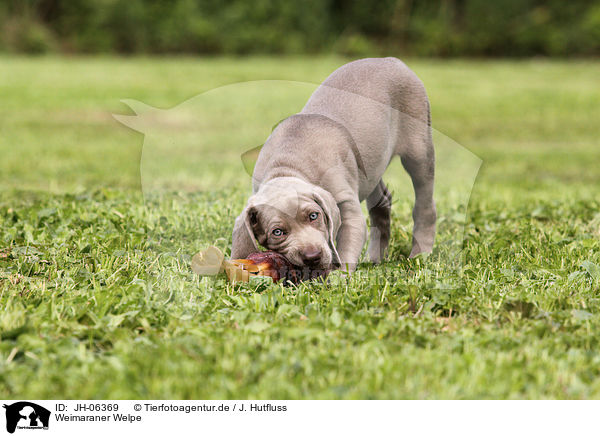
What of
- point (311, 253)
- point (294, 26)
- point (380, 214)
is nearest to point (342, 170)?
point (311, 253)

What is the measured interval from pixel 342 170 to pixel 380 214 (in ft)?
3.40

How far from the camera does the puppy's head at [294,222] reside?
13.1 ft

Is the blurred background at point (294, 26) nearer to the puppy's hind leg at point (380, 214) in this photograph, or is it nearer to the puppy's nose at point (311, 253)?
the puppy's hind leg at point (380, 214)

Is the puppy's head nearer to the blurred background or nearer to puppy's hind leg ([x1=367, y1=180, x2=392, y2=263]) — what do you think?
puppy's hind leg ([x1=367, y1=180, x2=392, y2=263])

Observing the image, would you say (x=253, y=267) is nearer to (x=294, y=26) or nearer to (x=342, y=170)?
(x=342, y=170)

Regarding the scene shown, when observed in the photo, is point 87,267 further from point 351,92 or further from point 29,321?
point 351,92

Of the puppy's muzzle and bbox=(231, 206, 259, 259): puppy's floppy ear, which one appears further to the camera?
bbox=(231, 206, 259, 259): puppy's floppy ear

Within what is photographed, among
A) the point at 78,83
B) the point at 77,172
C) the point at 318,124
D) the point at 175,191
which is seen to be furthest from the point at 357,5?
the point at 318,124

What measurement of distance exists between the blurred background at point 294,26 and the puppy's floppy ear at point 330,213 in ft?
81.7

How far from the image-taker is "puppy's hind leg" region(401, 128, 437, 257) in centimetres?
495

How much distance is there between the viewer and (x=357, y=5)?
30.2 metres
